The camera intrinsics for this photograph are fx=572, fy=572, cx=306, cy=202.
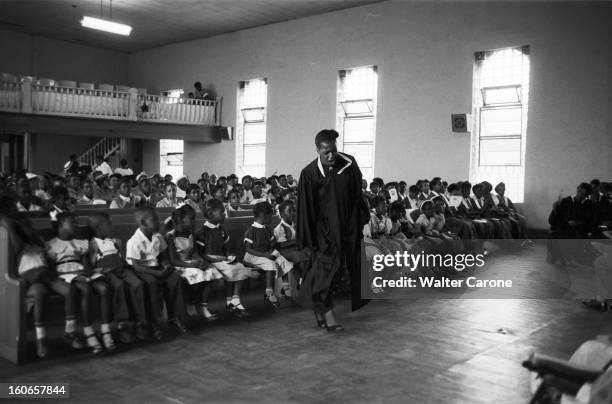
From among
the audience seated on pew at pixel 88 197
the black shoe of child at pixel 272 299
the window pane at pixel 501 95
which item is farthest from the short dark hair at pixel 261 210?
the window pane at pixel 501 95

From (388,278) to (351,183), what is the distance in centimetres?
237

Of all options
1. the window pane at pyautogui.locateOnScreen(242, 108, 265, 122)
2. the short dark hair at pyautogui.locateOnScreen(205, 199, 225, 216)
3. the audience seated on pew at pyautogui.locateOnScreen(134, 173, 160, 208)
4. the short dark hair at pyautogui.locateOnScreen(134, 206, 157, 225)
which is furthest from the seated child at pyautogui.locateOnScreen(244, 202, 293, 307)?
the window pane at pyautogui.locateOnScreen(242, 108, 265, 122)

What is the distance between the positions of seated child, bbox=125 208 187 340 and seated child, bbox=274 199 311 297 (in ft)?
4.80

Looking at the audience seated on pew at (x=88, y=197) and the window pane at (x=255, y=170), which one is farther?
the window pane at (x=255, y=170)

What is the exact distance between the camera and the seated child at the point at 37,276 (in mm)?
4188

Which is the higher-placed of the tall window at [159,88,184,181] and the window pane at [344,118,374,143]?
the window pane at [344,118,374,143]

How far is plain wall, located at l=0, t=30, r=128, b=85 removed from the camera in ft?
60.4

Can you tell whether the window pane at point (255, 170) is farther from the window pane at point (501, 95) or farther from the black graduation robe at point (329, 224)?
the black graduation robe at point (329, 224)

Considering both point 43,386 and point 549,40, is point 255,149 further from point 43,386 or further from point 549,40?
point 43,386

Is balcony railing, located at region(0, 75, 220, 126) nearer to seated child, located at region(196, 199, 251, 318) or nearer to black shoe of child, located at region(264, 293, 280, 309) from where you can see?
seated child, located at region(196, 199, 251, 318)

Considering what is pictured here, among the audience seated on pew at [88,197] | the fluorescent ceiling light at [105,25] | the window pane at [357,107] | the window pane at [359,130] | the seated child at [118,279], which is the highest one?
the fluorescent ceiling light at [105,25]

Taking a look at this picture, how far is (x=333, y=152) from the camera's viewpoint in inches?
206

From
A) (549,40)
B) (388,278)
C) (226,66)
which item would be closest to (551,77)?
(549,40)

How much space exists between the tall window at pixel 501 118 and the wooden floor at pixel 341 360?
7134 mm
